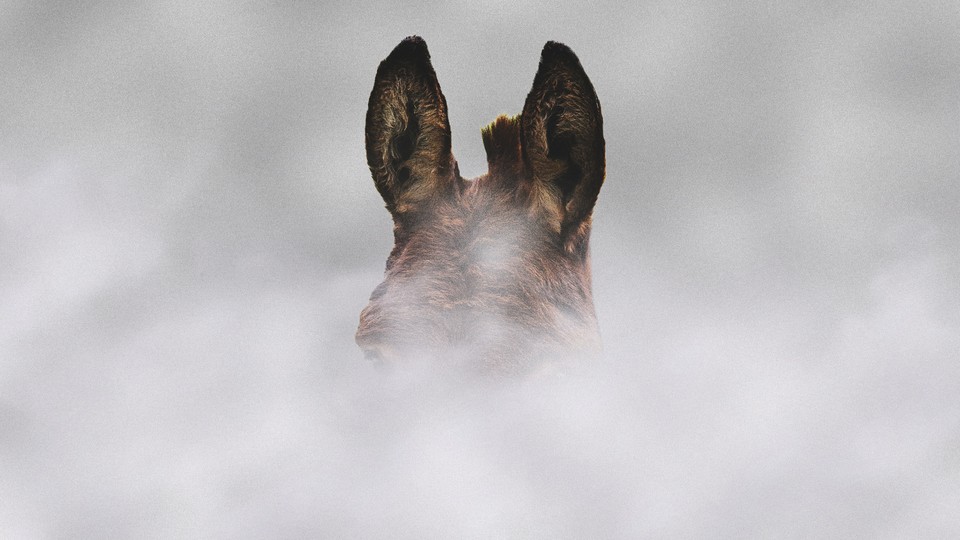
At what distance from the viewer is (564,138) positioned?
372 centimetres

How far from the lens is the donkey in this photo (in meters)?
3.29

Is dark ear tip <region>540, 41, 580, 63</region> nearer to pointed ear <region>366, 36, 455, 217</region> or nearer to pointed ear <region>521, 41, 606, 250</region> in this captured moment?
pointed ear <region>521, 41, 606, 250</region>

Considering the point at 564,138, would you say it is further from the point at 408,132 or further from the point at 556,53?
the point at 408,132

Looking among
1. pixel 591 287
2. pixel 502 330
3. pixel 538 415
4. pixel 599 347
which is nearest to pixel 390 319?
pixel 502 330

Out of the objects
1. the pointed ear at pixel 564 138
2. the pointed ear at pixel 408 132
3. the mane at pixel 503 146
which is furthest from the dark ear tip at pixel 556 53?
the mane at pixel 503 146

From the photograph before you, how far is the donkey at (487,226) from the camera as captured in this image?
3.29 metres

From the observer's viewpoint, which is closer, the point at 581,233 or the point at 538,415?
the point at 538,415

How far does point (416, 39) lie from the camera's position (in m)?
3.70

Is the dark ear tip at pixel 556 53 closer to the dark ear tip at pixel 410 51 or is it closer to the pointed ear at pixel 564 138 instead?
the pointed ear at pixel 564 138

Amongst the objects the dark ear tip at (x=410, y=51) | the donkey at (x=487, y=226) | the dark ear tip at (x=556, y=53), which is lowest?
the donkey at (x=487, y=226)

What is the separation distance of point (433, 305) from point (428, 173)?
2.55ft

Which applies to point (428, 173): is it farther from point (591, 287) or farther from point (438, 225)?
point (591, 287)

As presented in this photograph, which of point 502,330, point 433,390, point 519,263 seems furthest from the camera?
point 519,263

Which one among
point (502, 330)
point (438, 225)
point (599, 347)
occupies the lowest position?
point (502, 330)
